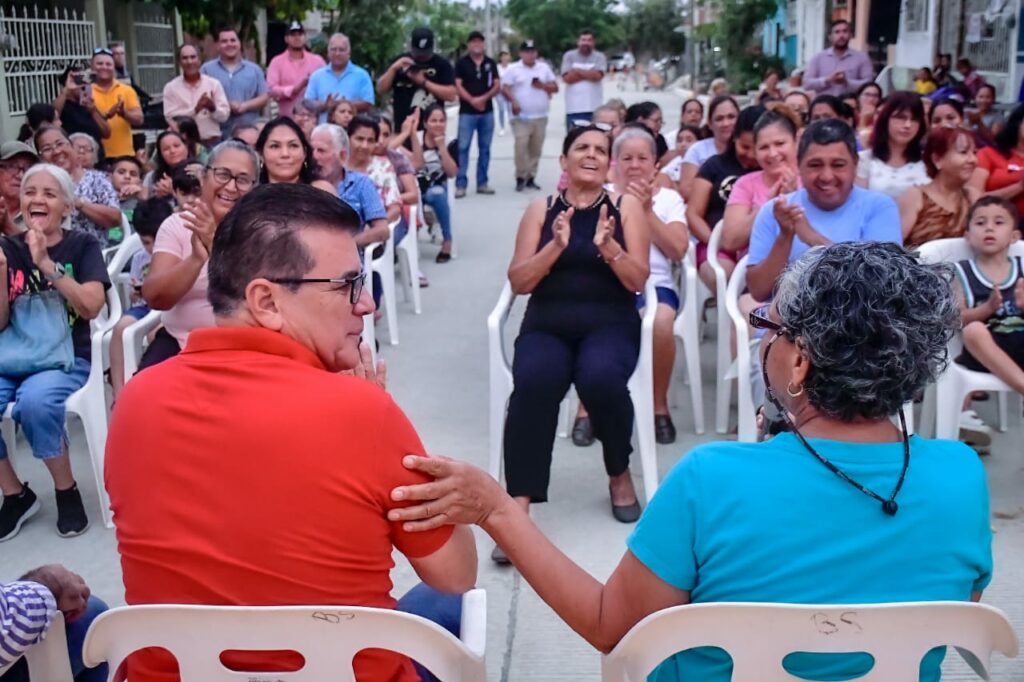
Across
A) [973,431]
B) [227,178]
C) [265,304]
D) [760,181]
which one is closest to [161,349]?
[227,178]

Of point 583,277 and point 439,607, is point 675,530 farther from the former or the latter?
point 583,277

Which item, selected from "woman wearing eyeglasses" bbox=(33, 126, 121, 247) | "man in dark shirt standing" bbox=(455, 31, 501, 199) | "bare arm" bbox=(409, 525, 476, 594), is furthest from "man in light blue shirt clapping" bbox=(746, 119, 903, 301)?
"man in dark shirt standing" bbox=(455, 31, 501, 199)

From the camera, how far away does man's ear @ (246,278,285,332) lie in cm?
188

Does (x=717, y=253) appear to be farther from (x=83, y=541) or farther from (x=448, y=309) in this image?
(x=83, y=541)

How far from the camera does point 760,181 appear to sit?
4.91 metres

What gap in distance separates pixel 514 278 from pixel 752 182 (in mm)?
1428

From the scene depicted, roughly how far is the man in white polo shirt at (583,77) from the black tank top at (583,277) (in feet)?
26.7

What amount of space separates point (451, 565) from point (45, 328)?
269cm

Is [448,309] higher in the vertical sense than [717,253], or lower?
lower

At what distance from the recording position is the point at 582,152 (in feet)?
13.9

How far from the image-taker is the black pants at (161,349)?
406 cm

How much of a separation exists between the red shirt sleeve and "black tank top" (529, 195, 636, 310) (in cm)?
241

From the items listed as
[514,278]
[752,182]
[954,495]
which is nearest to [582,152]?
[514,278]

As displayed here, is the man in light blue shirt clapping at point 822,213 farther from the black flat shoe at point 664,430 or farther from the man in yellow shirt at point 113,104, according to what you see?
the man in yellow shirt at point 113,104
